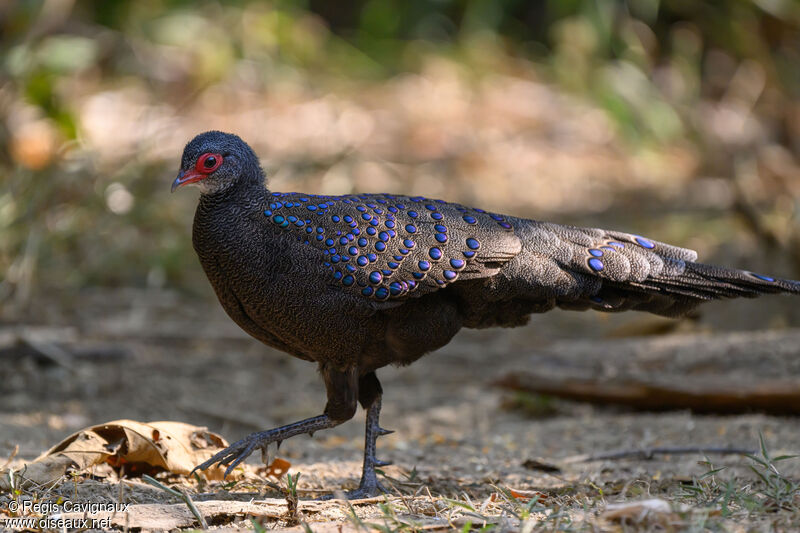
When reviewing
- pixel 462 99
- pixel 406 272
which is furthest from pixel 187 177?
pixel 462 99

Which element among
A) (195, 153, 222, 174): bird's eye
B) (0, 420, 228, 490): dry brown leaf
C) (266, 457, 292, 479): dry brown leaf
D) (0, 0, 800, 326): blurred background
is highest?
(0, 0, 800, 326): blurred background

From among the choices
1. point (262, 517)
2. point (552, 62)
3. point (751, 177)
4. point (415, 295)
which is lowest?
point (262, 517)

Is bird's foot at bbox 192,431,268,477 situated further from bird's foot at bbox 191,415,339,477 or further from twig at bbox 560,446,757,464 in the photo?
twig at bbox 560,446,757,464

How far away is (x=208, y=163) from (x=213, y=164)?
0.02 meters

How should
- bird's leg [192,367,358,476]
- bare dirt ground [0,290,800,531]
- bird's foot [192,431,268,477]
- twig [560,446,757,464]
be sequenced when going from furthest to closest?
twig [560,446,757,464], bird's leg [192,367,358,476], bird's foot [192,431,268,477], bare dirt ground [0,290,800,531]

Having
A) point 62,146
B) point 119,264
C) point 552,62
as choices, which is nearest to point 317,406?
point 119,264

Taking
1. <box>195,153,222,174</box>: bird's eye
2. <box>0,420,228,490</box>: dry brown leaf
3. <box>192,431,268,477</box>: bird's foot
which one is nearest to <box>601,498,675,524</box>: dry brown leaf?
<box>192,431,268,477</box>: bird's foot

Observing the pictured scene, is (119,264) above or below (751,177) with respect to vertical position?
below

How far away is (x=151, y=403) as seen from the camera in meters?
5.76

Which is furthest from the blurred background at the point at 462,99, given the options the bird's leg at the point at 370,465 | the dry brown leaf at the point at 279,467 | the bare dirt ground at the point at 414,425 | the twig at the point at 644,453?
the twig at the point at 644,453

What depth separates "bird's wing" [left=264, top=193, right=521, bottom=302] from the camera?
3707 mm

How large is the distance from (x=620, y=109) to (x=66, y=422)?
7919mm

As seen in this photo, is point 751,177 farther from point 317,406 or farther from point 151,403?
point 151,403

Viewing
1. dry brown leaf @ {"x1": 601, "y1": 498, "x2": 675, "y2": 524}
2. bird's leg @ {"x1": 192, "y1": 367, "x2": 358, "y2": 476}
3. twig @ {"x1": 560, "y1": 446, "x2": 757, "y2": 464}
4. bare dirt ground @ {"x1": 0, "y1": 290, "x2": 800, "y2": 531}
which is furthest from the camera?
twig @ {"x1": 560, "y1": 446, "x2": 757, "y2": 464}
